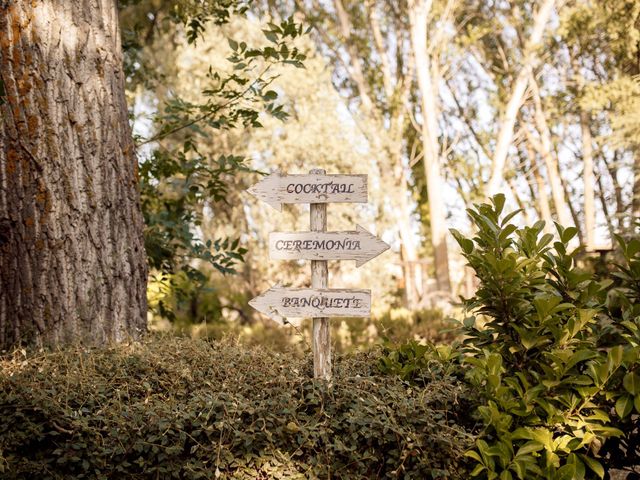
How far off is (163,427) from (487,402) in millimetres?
1472

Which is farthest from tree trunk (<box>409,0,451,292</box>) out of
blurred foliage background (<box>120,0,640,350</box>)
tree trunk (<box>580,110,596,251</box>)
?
tree trunk (<box>580,110,596,251</box>)

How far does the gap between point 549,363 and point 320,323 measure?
118 cm

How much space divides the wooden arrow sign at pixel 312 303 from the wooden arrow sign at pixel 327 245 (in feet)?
0.58

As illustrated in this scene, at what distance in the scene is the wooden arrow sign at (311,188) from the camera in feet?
12.5

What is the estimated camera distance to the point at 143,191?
21.7ft

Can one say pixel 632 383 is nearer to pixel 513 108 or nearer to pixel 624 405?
pixel 624 405

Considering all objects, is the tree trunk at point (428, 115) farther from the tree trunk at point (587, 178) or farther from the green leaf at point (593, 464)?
the green leaf at point (593, 464)

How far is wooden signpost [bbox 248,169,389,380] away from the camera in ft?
12.3

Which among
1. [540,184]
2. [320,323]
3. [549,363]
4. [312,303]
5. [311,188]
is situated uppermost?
[540,184]

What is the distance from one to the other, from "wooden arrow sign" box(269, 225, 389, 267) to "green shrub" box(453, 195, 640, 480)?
1.63 feet

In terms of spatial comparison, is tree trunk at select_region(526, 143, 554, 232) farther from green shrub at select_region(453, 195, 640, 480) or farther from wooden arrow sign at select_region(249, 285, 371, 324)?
wooden arrow sign at select_region(249, 285, 371, 324)

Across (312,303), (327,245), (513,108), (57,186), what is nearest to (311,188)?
(327,245)

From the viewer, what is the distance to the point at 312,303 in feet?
12.4

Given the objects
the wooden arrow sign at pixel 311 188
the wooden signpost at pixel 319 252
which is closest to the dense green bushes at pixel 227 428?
the wooden signpost at pixel 319 252
